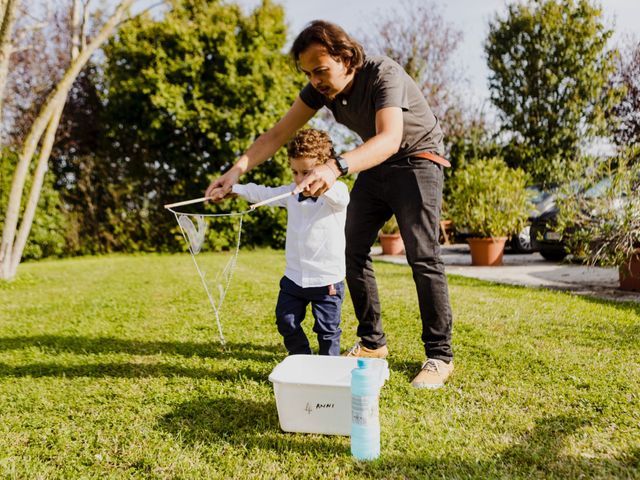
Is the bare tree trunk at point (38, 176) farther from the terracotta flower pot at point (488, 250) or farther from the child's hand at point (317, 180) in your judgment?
the child's hand at point (317, 180)

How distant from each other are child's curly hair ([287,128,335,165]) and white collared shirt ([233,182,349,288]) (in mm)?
166

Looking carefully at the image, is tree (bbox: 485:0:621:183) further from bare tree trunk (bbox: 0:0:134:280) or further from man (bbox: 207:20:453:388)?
man (bbox: 207:20:453:388)

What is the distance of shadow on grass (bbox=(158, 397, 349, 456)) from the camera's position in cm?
205

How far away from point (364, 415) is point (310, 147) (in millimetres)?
1317

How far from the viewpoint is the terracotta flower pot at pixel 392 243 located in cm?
1034

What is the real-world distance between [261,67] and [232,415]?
31.6 feet

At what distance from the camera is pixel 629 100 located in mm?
15945

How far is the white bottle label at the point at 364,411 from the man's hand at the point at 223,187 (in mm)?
1284

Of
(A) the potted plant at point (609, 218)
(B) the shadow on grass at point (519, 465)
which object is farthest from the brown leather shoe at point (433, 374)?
(A) the potted plant at point (609, 218)

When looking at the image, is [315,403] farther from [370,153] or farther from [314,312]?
[370,153]

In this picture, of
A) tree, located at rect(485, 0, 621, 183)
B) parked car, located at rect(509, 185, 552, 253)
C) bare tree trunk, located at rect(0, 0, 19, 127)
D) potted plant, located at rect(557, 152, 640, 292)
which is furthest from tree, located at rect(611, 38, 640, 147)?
bare tree trunk, located at rect(0, 0, 19, 127)

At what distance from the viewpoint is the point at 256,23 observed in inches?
440

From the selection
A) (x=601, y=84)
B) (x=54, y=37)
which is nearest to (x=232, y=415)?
(x=54, y=37)

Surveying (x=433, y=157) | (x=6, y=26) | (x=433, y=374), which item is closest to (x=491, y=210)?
(x=433, y=157)
